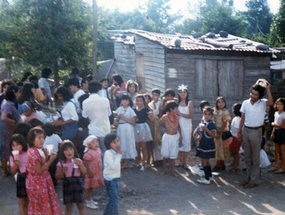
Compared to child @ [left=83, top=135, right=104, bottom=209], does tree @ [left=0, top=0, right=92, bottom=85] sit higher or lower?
higher

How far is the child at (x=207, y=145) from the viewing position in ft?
22.1

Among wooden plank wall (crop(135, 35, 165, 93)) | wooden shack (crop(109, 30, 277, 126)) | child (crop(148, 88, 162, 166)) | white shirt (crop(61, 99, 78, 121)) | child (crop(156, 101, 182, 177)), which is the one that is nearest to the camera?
white shirt (crop(61, 99, 78, 121))

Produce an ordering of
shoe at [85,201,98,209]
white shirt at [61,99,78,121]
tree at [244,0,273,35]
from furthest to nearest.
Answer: tree at [244,0,273,35], white shirt at [61,99,78,121], shoe at [85,201,98,209]

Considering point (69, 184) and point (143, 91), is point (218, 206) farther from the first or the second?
point (143, 91)

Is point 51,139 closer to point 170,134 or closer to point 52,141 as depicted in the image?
point 52,141

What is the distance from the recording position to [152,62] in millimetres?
12156

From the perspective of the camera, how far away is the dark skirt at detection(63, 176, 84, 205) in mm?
4793

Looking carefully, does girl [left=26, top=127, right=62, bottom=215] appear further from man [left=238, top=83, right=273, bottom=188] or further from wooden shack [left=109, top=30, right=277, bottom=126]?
wooden shack [left=109, top=30, right=277, bottom=126]

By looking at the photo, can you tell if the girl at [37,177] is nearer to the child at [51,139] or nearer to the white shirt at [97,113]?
the child at [51,139]

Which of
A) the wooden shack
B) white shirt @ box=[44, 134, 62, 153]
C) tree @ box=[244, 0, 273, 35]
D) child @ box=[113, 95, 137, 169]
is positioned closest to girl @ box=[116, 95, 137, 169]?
child @ box=[113, 95, 137, 169]

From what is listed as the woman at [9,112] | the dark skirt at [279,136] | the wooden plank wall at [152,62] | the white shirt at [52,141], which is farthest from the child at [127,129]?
the wooden plank wall at [152,62]

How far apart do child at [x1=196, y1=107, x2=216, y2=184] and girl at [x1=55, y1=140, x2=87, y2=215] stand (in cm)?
280

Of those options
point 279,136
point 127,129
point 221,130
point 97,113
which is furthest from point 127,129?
point 279,136

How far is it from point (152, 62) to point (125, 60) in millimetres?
4781
